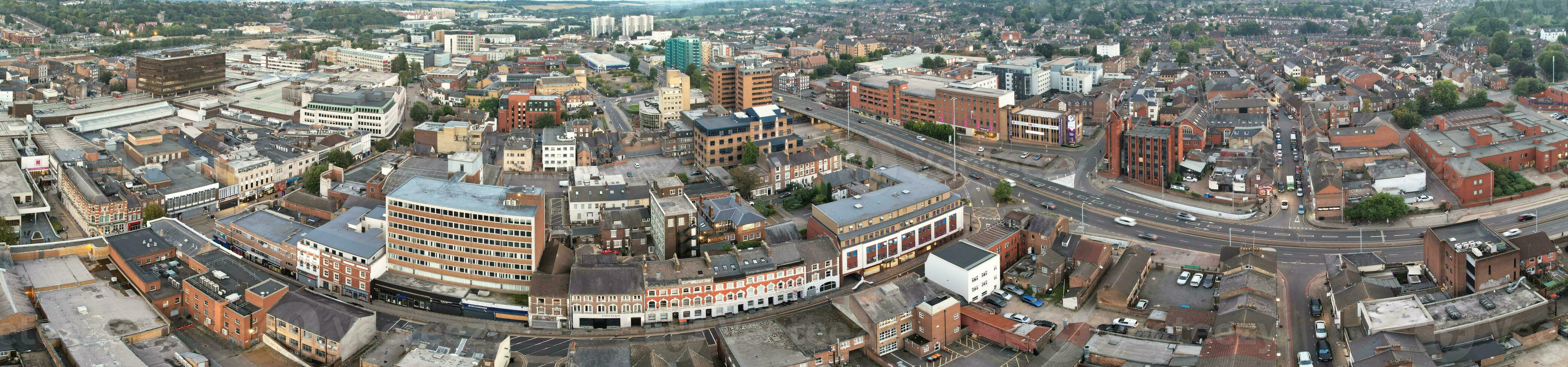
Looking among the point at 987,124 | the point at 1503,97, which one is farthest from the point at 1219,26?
the point at 987,124

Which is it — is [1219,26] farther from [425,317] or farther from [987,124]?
[425,317]

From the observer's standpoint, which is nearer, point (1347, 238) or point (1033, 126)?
point (1347, 238)

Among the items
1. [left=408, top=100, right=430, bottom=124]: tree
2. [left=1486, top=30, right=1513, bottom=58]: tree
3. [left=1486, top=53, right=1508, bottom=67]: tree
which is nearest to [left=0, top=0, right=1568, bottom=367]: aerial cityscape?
[left=1486, top=53, right=1508, bottom=67]: tree

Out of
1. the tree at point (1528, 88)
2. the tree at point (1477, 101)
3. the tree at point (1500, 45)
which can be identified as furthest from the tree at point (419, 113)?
the tree at point (1500, 45)

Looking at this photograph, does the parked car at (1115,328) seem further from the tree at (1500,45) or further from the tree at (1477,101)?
the tree at (1500,45)

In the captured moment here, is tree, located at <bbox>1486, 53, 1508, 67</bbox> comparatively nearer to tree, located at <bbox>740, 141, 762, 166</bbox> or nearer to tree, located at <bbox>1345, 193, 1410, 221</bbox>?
tree, located at <bbox>1345, 193, 1410, 221</bbox>

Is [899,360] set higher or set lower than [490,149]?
lower

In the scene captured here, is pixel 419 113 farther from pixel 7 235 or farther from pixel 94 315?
pixel 94 315
